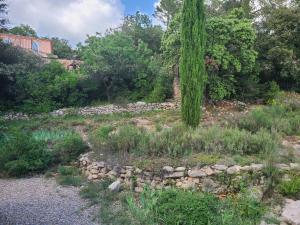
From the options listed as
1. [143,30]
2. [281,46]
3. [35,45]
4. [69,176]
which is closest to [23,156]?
[69,176]

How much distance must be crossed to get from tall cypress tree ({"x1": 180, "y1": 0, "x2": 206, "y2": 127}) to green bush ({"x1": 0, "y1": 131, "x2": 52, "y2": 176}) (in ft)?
13.7

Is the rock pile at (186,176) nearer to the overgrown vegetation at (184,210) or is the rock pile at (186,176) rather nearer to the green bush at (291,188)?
the green bush at (291,188)

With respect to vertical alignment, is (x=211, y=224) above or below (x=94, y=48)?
below

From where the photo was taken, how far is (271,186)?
20.6 feet

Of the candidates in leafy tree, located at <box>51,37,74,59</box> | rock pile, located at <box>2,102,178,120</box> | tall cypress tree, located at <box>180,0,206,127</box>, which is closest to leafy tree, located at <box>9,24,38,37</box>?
leafy tree, located at <box>51,37,74,59</box>

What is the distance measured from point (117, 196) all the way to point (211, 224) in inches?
86.4

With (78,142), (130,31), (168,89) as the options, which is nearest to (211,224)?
(78,142)

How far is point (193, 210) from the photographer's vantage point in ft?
15.8

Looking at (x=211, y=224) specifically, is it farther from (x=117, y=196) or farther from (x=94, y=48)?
(x=94, y=48)

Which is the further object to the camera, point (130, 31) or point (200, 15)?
point (130, 31)

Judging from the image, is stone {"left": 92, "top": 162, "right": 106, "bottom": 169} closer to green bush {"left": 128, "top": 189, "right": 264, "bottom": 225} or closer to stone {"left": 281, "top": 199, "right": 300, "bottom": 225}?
green bush {"left": 128, "top": 189, "right": 264, "bottom": 225}

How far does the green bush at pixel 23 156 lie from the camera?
7.80 meters

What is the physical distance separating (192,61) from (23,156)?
5390 mm

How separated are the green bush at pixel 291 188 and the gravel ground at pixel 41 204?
341 cm
